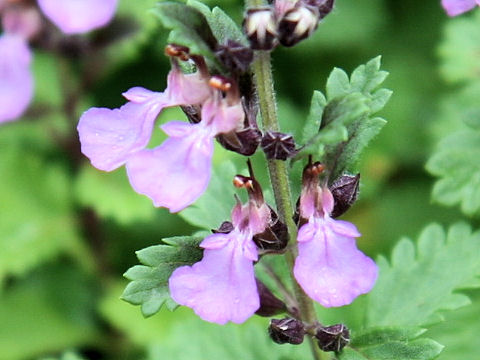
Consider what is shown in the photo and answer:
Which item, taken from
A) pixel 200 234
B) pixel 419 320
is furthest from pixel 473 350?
pixel 200 234

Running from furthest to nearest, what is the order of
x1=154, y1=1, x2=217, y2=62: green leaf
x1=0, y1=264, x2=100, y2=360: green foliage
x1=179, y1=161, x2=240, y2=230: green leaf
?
x1=0, y1=264, x2=100, y2=360: green foliage < x1=179, y1=161, x2=240, y2=230: green leaf < x1=154, y1=1, x2=217, y2=62: green leaf

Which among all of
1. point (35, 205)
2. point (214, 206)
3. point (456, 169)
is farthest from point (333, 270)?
point (35, 205)

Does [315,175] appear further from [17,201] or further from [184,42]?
[17,201]

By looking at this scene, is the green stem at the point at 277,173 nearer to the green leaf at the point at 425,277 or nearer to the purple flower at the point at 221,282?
the purple flower at the point at 221,282

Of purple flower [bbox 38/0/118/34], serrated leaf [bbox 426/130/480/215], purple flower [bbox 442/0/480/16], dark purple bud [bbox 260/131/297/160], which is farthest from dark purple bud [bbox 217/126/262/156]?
purple flower [bbox 38/0/118/34]

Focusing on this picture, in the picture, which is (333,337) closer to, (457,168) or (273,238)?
(273,238)

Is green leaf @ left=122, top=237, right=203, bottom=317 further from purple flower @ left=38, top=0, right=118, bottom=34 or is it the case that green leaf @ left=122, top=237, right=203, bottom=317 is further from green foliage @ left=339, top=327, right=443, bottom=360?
purple flower @ left=38, top=0, right=118, bottom=34
